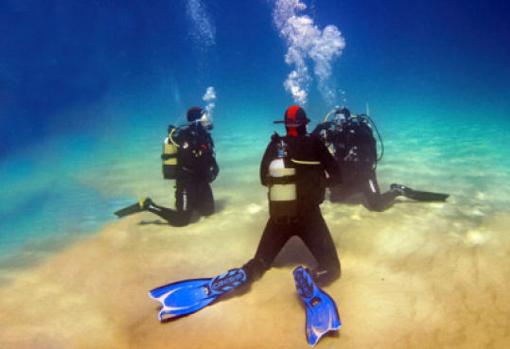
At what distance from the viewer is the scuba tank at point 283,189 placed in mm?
4008

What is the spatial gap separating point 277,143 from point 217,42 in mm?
179173

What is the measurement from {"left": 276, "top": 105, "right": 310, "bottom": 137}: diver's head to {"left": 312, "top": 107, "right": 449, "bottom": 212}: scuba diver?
225 cm

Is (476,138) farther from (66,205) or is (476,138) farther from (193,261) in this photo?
(66,205)

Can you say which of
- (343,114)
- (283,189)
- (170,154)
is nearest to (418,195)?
(343,114)

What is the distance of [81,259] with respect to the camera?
19.4 feet

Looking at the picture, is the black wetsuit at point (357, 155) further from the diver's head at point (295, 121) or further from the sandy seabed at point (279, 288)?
the diver's head at point (295, 121)

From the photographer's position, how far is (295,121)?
13.7 feet

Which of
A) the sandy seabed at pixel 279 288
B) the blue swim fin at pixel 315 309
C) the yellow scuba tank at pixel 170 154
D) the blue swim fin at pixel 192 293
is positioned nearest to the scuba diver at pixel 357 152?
the sandy seabed at pixel 279 288

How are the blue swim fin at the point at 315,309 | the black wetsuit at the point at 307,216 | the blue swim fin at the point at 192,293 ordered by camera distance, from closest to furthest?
the blue swim fin at the point at 315,309 < the blue swim fin at the point at 192,293 < the black wetsuit at the point at 307,216

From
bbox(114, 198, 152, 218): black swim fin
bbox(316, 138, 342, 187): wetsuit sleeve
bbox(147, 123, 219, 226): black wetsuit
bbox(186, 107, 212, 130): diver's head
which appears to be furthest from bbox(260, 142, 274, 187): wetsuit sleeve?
bbox(114, 198, 152, 218): black swim fin

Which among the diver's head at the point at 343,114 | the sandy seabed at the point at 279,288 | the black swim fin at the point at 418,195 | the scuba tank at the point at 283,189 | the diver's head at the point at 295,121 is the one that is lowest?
the sandy seabed at the point at 279,288

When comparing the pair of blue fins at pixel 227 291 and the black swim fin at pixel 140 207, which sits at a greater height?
the black swim fin at pixel 140 207

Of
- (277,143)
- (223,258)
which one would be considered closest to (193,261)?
(223,258)

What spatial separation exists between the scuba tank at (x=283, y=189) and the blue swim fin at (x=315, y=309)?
736mm
